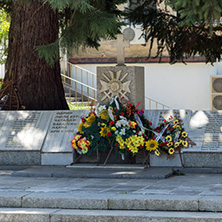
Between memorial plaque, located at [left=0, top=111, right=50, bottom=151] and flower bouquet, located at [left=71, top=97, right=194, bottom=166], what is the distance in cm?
96

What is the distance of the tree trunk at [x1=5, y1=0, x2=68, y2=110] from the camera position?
44.1ft

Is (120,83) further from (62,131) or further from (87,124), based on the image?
(62,131)

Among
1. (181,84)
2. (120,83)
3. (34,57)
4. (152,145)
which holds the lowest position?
(152,145)

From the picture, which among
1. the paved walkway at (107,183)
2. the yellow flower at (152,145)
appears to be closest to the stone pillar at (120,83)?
the yellow flower at (152,145)

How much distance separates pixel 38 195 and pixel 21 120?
4062 millimetres

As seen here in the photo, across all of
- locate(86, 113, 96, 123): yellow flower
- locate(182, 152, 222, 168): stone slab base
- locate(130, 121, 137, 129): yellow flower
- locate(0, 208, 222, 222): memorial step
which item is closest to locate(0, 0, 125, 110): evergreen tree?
locate(86, 113, 96, 123): yellow flower

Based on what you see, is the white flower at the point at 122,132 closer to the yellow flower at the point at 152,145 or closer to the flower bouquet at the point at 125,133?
the flower bouquet at the point at 125,133

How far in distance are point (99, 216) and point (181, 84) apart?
1607 cm

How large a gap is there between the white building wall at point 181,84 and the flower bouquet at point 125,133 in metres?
11.9

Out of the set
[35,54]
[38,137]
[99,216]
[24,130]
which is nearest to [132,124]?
[38,137]

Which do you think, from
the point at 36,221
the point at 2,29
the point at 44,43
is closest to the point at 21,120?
the point at 44,43

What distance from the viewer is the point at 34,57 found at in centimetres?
1346

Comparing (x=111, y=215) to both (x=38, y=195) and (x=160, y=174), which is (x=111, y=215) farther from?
(x=160, y=174)

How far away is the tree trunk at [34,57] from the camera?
13453mm
